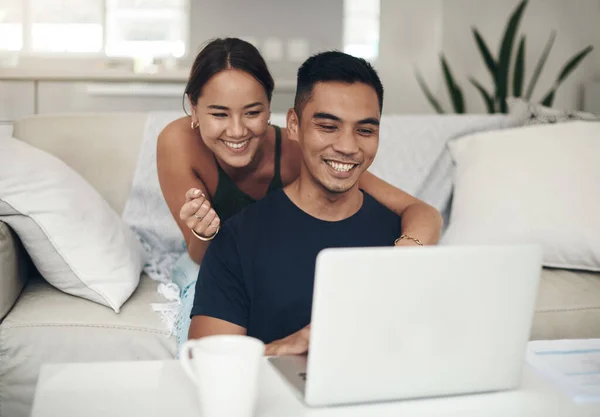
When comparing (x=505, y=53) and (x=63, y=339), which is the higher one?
(x=505, y=53)

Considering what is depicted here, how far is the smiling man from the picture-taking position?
1.39 meters

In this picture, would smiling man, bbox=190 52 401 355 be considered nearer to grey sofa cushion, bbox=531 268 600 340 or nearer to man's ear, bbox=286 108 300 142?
man's ear, bbox=286 108 300 142

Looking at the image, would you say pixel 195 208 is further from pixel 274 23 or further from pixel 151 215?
pixel 274 23

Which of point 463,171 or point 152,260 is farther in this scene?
point 463,171

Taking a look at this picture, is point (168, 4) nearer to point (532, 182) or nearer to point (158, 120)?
point (158, 120)

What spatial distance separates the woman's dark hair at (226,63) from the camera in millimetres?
1673

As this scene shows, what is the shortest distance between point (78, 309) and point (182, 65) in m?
3.14

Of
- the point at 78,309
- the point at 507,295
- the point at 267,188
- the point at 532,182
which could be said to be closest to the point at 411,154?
the point at 532,182

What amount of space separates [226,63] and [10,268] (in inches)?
27.5

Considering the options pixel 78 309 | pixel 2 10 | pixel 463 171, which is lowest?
pixel 78 309

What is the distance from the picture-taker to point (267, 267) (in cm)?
142

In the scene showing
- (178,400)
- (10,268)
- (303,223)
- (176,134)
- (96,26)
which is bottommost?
(10,268)

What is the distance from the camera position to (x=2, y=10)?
4582 millimetres

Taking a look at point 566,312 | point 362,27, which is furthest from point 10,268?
point 362,27
